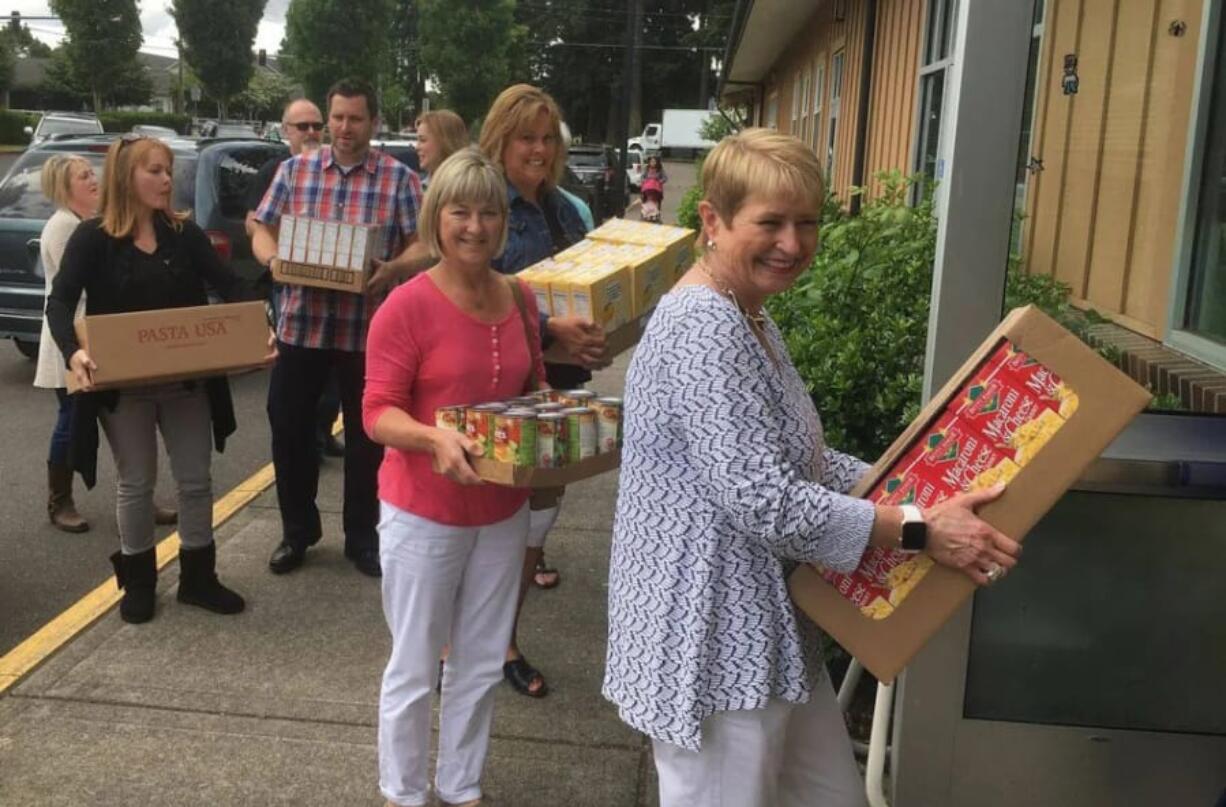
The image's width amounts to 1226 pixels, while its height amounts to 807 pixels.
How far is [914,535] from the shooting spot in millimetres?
1975

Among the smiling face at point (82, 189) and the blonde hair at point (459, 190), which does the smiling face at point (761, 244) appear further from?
the smiling face at point (82, 189)

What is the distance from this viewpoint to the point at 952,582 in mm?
2057

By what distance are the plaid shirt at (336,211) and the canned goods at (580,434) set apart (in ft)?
7.01

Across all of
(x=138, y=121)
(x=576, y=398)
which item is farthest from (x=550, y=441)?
(x=138, y=121)

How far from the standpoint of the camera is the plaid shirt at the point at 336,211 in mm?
4688

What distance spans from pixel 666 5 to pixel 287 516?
68.9 m

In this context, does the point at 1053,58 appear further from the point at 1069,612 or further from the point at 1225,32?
the point at 1069,612

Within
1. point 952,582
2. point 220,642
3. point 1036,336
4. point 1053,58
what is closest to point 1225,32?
point 1053,58

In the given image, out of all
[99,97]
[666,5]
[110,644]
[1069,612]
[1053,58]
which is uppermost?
[666,5]

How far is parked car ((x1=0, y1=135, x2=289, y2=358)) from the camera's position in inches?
333

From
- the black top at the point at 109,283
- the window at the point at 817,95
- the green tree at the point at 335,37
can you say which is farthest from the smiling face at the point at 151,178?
the green tree at the point at 335,37

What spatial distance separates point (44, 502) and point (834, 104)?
32.1ft

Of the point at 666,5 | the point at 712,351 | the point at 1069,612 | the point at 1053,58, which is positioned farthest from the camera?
the point at 666,5

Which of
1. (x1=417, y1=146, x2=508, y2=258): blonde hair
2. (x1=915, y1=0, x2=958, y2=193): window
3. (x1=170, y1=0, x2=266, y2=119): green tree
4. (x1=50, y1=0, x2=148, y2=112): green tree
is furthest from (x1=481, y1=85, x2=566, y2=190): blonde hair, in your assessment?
(x1=170, y1=0, x2=266, y2=119): green tree
